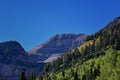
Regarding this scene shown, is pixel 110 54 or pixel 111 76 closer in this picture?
pixel 111 76

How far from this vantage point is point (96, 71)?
19725 cm

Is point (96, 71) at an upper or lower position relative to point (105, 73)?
upper

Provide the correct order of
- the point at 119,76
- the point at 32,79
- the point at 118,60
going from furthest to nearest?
the point at 32,79 < the point at 118,60 < the point at 119,76

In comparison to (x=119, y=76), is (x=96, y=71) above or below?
above

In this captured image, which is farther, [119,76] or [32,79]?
[32,79]

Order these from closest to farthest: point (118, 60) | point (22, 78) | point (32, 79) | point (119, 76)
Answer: point (119, 76) → point (118, 60) → point (22, 78) → point (32, 79)

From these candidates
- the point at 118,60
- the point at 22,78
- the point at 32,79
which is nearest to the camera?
the point at 118,60

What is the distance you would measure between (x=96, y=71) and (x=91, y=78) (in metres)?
5.41

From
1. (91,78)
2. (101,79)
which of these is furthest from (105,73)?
(91,78)

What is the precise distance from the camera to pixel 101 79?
450ft

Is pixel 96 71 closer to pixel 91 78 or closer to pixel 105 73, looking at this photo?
pixel 91 78

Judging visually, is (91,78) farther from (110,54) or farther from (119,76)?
(119,76)

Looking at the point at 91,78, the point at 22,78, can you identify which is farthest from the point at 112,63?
the point at 91,78

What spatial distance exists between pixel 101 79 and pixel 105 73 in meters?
4.09
